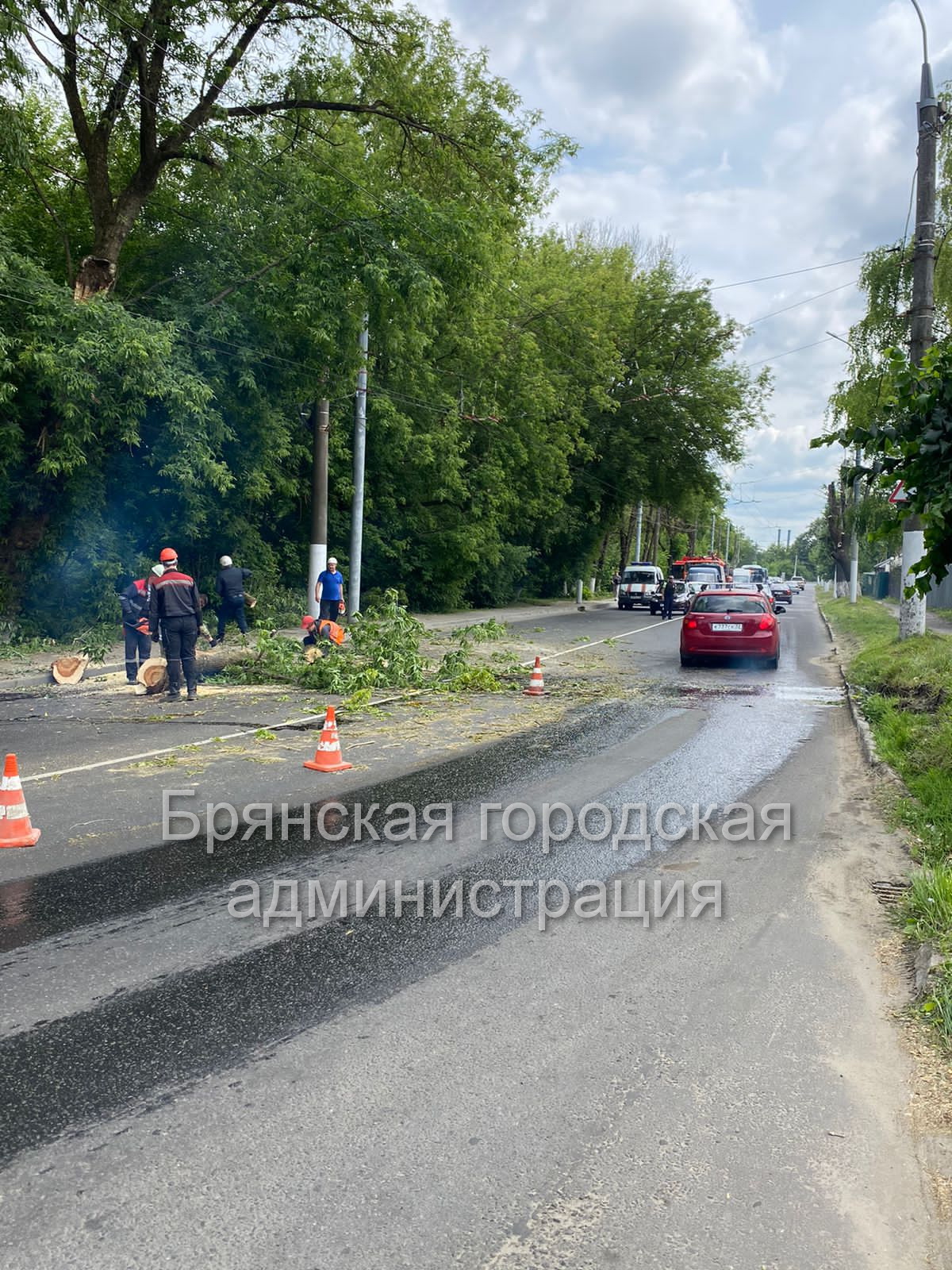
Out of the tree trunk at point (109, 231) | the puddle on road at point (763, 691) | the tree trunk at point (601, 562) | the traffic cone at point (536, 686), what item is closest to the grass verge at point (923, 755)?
the puddle on road at point (763, 691)

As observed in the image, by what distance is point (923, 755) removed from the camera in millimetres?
8938

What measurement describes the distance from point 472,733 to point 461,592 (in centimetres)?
2491

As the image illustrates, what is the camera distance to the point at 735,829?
7.12 metres

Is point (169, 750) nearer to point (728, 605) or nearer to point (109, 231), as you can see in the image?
point (728, 605)

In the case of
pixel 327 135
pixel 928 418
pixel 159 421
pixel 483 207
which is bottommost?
pixel 928 418

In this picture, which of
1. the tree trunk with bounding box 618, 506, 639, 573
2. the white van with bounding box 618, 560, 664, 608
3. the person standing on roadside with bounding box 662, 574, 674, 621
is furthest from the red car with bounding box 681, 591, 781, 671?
the tree trunk with bounding box 618, 506, 639, 573

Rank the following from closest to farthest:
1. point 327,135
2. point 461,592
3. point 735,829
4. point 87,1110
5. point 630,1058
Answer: point 87,1110, point 630,1058, point 735,829, point 327,135, point 461,592

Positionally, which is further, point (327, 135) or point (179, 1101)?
point (327, 135)

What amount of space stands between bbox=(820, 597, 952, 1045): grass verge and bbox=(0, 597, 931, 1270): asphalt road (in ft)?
0.93

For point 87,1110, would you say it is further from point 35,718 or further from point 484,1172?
point 35,718

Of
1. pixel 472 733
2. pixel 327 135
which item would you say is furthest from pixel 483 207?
pixel 472 733

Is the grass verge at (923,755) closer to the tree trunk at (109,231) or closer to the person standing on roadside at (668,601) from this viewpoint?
the person standing on roadside at (668,601)

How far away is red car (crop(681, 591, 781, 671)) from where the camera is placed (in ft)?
58.5

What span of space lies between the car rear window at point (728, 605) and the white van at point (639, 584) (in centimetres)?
2181
